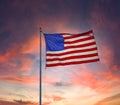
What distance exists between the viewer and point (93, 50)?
76.4m

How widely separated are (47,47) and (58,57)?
1438 millimetres

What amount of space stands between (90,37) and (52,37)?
12.0 feet

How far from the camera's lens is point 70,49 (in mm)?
76812

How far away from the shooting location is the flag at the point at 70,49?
250 ft

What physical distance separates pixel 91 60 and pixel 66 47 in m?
2.74

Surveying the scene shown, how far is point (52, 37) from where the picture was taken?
3044 inches

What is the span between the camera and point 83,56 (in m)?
76.3

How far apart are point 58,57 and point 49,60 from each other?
1.00 meters

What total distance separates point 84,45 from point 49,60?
368cm

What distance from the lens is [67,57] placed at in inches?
3012

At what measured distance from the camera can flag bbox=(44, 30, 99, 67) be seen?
76.2 meters

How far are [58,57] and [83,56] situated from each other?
2.38m

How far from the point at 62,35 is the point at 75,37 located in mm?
1297

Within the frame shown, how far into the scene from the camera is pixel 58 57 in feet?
251
